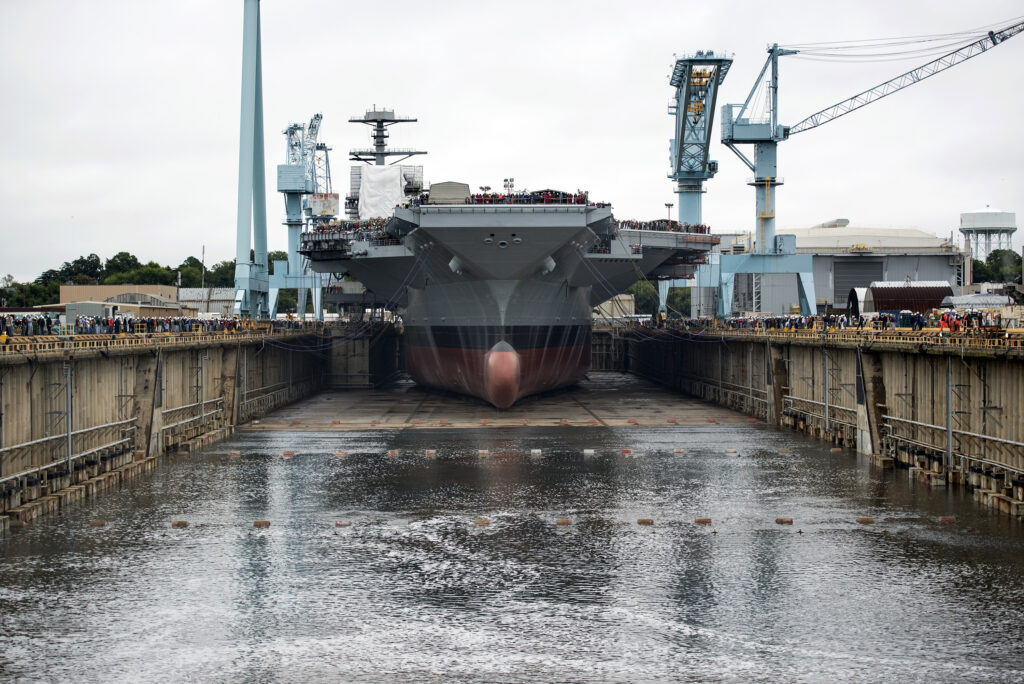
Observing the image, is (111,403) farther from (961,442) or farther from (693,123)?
(693,123)

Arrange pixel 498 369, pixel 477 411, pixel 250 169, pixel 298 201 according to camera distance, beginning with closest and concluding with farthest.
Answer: pixel 498 369 < pixel 477 411 < pixel 250 169 < pixel 298 201

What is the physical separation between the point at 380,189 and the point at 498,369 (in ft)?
99.3

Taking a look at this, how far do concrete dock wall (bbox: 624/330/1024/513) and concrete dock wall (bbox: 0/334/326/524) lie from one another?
19.8 m

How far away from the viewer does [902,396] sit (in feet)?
82.8

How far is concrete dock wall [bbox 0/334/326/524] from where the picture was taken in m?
19.3

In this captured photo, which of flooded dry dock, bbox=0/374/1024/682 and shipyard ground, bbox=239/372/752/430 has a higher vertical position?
shipyard ground, bbox=239/372/752/430

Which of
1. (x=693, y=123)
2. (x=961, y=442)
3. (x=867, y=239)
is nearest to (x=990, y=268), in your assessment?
(x=867, y=239)

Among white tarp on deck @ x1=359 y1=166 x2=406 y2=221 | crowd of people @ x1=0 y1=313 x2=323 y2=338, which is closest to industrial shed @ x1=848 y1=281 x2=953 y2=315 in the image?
crowd of people @ x1=0 y1=313 x2=323 y2=338

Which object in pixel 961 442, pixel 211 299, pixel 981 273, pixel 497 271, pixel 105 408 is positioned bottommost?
pixel 961 442

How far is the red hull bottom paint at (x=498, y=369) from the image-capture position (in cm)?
3738

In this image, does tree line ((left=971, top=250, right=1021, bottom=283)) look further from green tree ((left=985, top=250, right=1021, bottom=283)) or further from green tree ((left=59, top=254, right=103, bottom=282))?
green tree ((left=59, top=254, right=103, bottom=282))

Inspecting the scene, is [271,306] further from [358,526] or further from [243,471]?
[358,526]

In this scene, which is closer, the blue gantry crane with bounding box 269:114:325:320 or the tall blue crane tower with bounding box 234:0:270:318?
the tall blue crane tower with bounding box 234:0:270:318

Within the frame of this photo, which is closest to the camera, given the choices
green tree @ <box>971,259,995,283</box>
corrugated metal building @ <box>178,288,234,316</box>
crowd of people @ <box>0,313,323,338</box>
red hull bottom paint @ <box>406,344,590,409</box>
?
crowd of people @ <box>0,313,323,338</box>
